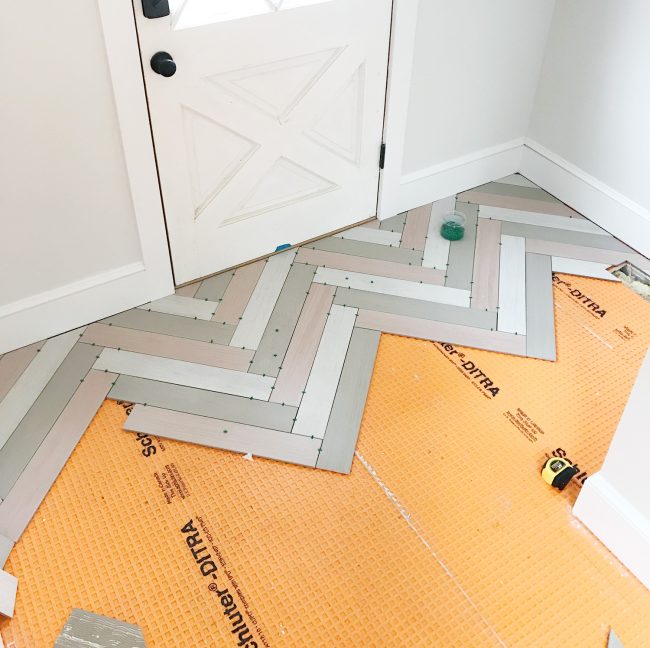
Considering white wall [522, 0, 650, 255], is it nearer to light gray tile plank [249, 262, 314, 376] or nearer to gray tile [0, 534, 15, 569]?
light gray tile plank [249, 262, 314, 376]

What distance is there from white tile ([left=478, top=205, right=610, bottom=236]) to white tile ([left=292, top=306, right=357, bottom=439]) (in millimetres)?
873

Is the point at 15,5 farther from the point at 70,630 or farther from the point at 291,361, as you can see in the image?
the point at 70,630

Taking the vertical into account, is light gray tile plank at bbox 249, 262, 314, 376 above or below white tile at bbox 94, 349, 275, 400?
above

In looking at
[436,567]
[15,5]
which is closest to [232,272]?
[15,5]

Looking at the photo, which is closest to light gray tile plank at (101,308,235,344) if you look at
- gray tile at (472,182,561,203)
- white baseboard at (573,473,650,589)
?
white baseboard at (573,473,650,589)

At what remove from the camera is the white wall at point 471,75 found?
2.62 metres

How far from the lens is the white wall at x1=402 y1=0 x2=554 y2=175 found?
262 centimetres

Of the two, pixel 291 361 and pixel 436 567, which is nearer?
pixel 436 567

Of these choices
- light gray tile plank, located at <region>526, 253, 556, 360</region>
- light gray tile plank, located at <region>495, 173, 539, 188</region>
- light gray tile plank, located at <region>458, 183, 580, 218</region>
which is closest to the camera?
light gray tile plank, located at <region>526, 253, 556, 360</region>

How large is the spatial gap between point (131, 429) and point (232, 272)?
31.2 inches

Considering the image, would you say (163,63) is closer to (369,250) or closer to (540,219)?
(369,250)

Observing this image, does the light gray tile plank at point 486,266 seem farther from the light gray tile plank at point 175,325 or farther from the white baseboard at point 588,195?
the light gray tile plank at point 175,325

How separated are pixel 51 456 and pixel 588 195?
2.29 m

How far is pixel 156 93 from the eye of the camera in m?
2.17
